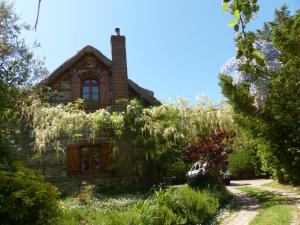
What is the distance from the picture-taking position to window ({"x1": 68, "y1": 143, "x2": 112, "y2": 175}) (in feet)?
56.2

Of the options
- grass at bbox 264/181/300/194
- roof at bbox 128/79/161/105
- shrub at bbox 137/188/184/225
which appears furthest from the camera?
roof at bbox 128/79/161/105

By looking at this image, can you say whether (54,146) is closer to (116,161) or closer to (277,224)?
(116,161)

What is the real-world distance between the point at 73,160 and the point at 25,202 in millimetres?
11830

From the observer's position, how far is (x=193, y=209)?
998 centimetres

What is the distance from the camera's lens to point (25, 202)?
17.9 ft

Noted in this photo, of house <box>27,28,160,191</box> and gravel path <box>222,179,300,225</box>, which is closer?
gravel path <box>222,179,300,225</box>

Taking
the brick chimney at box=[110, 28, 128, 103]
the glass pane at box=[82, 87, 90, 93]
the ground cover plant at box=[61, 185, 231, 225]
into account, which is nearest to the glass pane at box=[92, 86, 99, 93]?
the glass pane at box=[82, 87, 90, 93]

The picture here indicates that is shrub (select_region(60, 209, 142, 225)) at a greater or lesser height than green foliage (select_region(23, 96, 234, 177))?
lesser

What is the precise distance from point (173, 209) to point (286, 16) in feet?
Result: 23.5

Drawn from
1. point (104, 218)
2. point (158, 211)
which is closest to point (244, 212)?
point (158, 211)

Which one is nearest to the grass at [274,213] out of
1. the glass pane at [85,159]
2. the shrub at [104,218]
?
the shrub at [104,218]

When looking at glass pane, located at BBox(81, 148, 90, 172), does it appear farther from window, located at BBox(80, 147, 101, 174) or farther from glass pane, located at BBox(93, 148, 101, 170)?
glass pane, located at BBox(93, 148, 101, 170)

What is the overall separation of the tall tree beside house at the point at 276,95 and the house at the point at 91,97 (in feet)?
17.5

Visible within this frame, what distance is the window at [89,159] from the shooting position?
675 inches
